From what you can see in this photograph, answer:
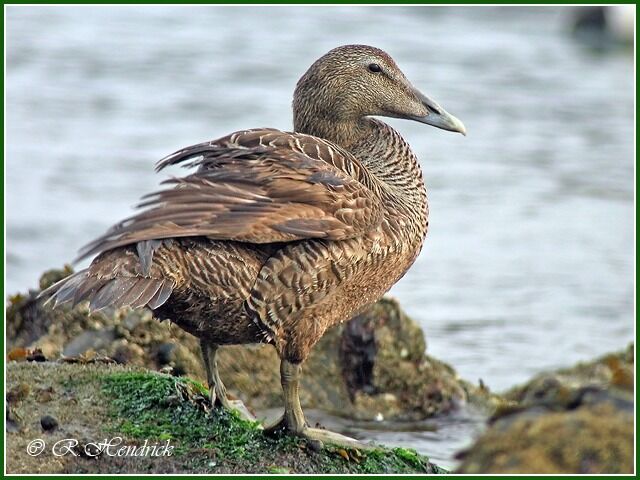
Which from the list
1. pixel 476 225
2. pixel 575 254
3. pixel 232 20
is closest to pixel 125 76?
pixel 232 20

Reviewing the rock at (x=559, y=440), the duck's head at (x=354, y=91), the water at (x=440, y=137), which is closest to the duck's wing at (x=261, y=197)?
the duck's head at (x=354, y=91)

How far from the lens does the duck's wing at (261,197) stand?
500 centimetres

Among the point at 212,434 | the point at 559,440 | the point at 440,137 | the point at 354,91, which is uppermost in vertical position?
the point at 354,91

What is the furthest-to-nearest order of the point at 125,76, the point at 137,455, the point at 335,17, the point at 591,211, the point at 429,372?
the point at 335,17 → the point at 125,76 → the point at 591,211 → the point at 429,372 → the point at 137,455

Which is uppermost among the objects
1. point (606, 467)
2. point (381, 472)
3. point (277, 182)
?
point (277, 182)

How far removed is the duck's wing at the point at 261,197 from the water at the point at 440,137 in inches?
86.9

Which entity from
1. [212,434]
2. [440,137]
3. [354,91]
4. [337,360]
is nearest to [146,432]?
[212,434]

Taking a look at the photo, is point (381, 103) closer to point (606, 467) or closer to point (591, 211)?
point (606, 467)

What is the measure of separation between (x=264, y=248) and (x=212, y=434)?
0.92 m

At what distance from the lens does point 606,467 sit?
11.9 feet

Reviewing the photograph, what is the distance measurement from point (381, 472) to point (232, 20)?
17.2 metres

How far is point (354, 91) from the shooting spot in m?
6.55

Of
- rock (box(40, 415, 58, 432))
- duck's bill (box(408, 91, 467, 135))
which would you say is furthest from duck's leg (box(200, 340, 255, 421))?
duck's bill (box(408, 91, 467, 135))

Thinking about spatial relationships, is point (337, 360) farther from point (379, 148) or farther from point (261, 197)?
point (261, 197)
